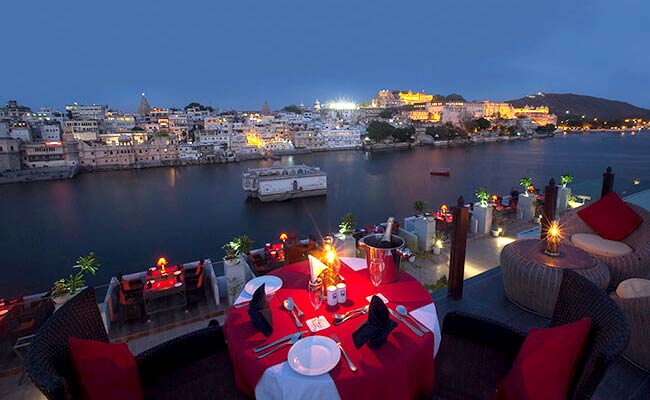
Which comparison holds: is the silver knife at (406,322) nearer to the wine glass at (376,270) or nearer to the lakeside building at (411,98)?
the wine glass at (376,270)

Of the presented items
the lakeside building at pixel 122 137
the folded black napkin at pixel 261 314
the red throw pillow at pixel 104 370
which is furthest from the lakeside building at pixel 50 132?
the folded black napkin at pixel 261 314

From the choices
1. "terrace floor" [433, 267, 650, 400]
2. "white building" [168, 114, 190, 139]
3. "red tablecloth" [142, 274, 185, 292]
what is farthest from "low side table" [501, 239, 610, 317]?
"white building" [168, 114, 190, 139]

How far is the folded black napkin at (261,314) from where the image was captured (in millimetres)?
1314

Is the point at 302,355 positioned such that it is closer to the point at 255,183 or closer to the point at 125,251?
the point at 125,251

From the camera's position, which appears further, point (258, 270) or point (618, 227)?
point (258, 270)

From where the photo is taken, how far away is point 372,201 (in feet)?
67.2

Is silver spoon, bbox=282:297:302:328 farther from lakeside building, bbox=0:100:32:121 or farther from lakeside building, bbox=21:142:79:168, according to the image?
lakeside building, bbox=0:100:32:121

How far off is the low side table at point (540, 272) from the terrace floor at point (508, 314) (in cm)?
10

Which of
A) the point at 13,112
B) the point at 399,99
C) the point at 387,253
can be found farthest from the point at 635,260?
the point at 399,99

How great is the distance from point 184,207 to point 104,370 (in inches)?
789

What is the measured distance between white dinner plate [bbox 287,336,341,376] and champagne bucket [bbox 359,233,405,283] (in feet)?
1.66

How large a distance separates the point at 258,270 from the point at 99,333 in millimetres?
3749

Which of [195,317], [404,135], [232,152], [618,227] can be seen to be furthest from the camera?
[404,135]

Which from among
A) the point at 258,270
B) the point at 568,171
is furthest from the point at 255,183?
the point at 568,171
